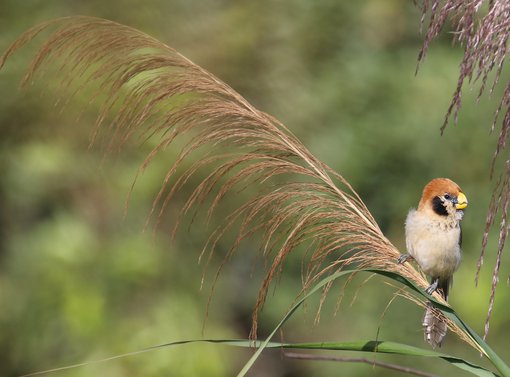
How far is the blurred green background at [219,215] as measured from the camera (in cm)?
465

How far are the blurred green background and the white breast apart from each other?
1.46 meters

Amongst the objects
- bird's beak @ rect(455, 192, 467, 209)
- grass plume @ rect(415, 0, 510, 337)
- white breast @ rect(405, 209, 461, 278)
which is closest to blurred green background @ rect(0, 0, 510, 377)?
white breast @ rect(405, 209, 461, 278)

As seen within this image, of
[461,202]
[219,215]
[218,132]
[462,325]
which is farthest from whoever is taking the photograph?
[219,215]

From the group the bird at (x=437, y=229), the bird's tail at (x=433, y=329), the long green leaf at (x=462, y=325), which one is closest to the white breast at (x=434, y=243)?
the bird at (x=437, y=229)

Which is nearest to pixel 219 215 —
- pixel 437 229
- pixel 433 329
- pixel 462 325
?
pixel 437 229

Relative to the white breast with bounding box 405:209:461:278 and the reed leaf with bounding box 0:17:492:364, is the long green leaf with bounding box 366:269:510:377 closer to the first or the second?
the reed leaf with bounding box 0:17:492:364

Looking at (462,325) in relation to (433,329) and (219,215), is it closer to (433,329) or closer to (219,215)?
(433,329)

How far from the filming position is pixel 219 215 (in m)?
4.89

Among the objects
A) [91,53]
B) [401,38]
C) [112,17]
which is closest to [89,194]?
[112,17]

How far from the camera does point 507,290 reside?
217 inches

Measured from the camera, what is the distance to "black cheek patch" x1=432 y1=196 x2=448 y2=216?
10.5 feet

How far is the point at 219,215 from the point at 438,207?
6.01 feet

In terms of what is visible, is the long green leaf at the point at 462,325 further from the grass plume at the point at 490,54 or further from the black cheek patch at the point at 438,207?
the black cheek patch at the point at 438,207

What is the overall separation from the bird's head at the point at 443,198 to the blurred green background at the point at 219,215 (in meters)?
1.52
